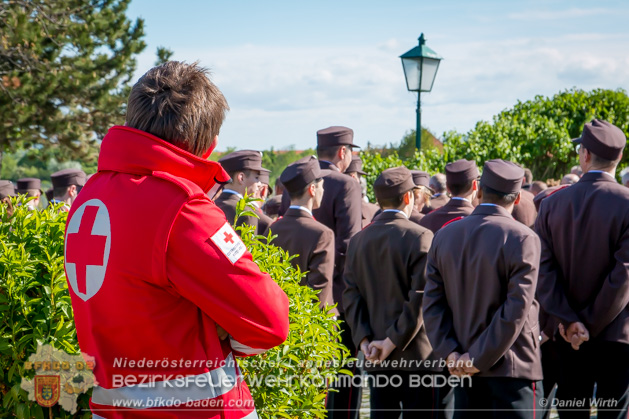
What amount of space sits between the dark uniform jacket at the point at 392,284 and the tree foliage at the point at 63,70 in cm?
1541

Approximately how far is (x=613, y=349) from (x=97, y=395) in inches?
162

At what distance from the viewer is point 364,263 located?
5.50 m

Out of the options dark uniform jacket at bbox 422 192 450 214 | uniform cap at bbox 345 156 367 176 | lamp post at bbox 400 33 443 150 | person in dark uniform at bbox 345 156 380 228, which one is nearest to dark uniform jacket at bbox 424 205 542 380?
person in dark uniform at bbox 345 156 380 228

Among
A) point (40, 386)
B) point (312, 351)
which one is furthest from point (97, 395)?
point (312, 351)

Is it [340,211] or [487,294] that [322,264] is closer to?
[340,211]

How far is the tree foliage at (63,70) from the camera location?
1912 cm

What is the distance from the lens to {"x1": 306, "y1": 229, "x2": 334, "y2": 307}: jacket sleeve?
5906 millimetres

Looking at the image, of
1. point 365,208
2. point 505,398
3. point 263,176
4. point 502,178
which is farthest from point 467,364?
point 365,208

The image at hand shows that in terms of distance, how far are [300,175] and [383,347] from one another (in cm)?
157

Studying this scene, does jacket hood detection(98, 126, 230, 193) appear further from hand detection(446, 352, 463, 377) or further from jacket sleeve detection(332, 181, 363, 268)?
jacket sleeve detection(332, 181, 363, 268)

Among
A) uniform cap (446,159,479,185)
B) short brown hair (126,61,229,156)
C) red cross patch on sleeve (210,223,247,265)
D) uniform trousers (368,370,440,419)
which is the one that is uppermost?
short brown hair (126,61,229,156)

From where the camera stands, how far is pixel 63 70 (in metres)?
21.1

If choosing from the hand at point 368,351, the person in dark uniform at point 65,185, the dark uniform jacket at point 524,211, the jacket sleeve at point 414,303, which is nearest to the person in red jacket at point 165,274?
the jacket sleeve at point 414,303

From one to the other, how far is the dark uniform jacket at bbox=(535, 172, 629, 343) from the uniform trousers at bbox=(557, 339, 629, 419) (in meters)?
0.14
